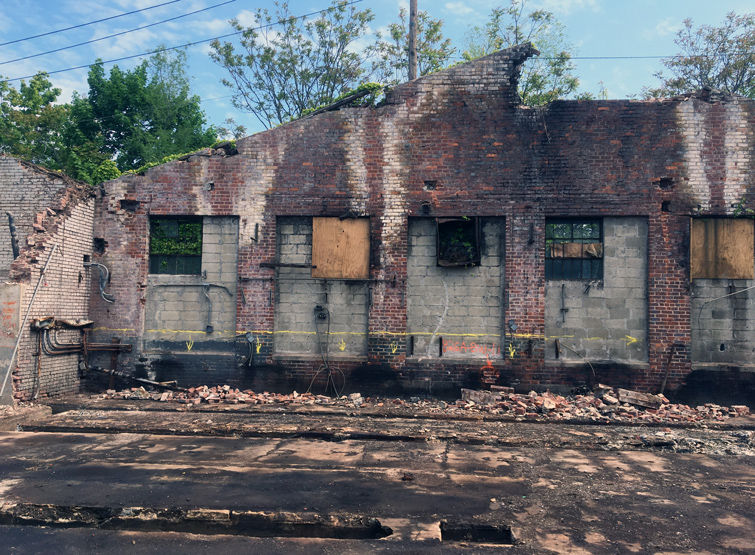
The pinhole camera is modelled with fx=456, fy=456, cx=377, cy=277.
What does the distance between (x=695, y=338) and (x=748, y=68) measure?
1527 cm

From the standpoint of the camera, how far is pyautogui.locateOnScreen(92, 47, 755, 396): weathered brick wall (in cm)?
968

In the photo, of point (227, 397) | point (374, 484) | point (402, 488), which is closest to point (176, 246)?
point (227, 397)

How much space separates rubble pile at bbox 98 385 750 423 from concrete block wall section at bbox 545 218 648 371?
85 cm

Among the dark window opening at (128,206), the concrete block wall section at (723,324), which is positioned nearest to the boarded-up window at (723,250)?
the concrete block wall section at (723,324)

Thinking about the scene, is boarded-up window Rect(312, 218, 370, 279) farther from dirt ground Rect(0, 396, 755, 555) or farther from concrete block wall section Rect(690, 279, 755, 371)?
concrete block wall section Rect(690, 279, 755, 371)

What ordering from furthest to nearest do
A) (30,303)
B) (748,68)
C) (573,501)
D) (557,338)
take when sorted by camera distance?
1. (748,68)
2. (557,338)
3. (30,303)
4. (573,501)

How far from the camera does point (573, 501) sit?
5.10 meters

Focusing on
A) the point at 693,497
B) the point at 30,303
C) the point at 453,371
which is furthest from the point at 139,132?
the point at 693,497

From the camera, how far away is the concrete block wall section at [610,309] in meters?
9.74

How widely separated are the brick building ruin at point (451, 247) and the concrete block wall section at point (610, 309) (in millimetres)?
41

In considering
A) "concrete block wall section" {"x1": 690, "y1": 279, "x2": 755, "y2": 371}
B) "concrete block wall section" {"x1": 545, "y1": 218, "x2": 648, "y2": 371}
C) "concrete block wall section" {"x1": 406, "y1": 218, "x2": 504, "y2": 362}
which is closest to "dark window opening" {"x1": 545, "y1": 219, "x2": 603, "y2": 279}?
"concrete block wall section" {"x1": 545, "y1": 218, "x2": 648, "y2": 371}

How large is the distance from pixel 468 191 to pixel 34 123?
2314cm

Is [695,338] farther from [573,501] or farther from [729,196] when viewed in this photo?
[573,501]

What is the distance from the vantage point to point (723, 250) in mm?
9672
